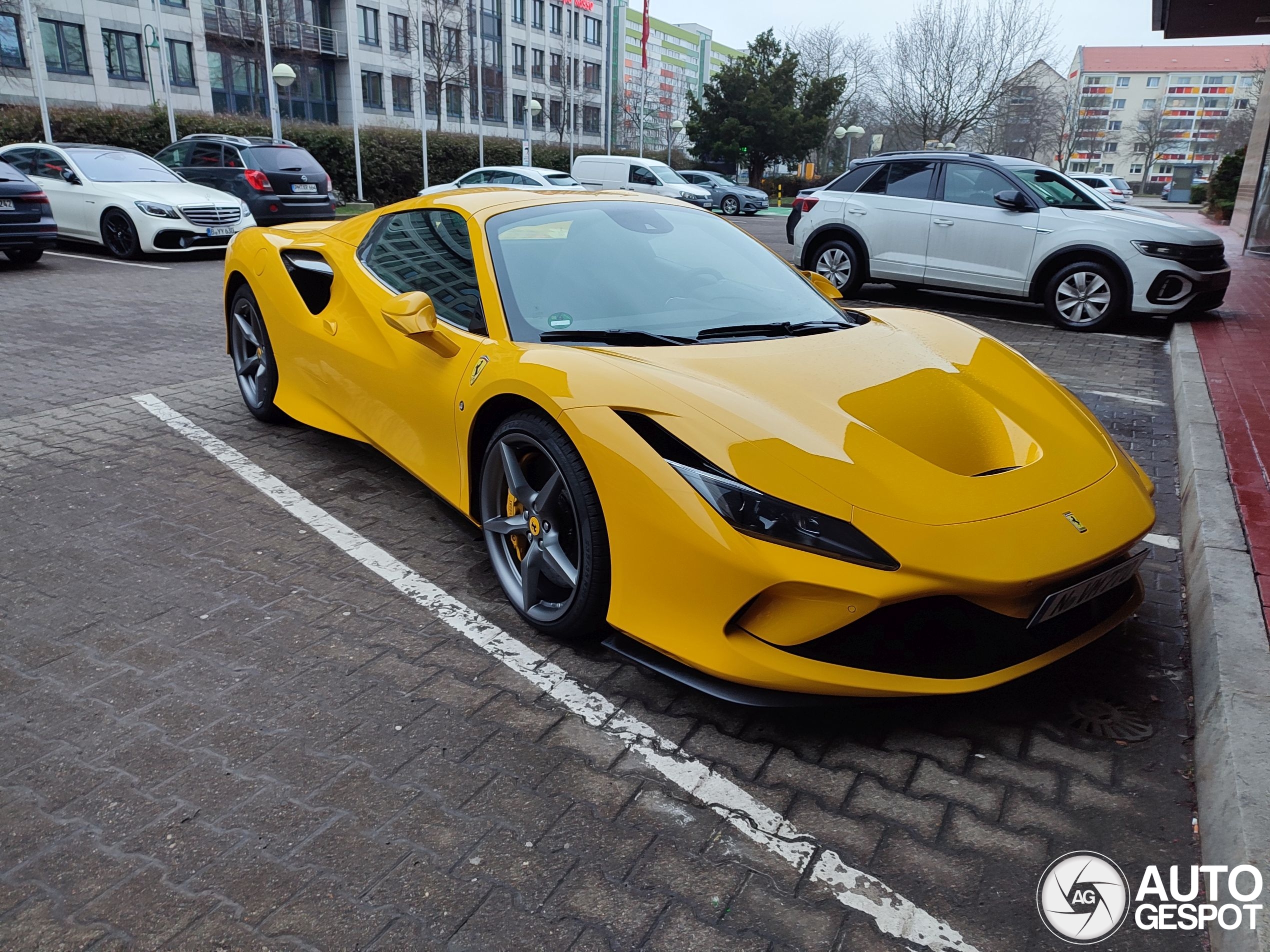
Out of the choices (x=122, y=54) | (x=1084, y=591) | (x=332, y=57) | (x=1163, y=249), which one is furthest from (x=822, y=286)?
(x=332, y=57)

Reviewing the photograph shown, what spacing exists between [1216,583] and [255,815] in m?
3.03

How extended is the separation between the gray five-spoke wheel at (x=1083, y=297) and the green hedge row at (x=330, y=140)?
66.0 feet

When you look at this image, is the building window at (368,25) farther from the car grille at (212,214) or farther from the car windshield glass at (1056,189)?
the car windshield glass at (1056,189)

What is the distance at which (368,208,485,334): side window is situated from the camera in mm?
3369

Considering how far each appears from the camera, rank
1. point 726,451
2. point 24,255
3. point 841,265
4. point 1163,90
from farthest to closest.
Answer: point 1163,90 < point 24,255 < point 841,265 < point 726,451

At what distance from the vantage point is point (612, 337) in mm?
3029

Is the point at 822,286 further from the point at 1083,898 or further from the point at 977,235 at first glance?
the point at 977,235

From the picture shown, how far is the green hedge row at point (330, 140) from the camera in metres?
21.9

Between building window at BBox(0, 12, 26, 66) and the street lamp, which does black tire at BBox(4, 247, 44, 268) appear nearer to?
the street lamp

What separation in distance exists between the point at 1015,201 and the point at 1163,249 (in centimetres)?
140

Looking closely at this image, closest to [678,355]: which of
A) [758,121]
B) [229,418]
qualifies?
[229,418]

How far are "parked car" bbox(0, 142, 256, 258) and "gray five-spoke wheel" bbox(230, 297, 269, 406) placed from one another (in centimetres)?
836

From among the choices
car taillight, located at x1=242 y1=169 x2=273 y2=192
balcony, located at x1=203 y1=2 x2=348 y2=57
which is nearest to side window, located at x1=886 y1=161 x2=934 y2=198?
car taillight, located at x1=242 y1=169 x2=273 y2=192

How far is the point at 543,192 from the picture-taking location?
390cm
